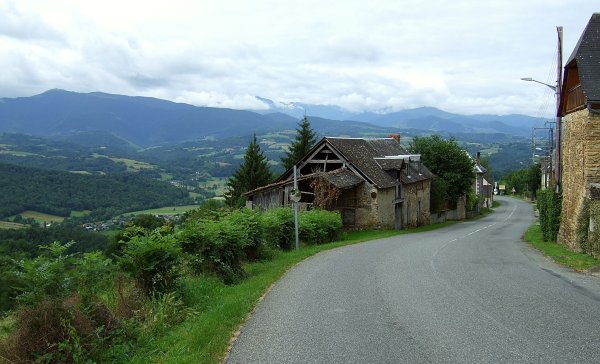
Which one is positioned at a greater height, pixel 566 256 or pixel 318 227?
pixel 318 227

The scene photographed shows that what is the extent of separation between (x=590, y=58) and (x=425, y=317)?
16.8 meters

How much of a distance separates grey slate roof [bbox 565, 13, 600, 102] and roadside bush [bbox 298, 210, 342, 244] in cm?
1246

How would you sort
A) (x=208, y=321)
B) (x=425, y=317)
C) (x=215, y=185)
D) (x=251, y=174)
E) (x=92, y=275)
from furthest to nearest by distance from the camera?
(x=215, y=185) < (x=251, y=174) < (x=92, y=275) < (x=425, y=317) < (x=208, y=321)

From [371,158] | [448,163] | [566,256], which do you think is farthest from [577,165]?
[448,163]

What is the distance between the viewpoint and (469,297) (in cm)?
1117

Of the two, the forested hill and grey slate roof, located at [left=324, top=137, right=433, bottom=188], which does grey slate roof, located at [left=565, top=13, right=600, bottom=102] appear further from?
the forested hill

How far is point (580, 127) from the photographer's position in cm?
2180

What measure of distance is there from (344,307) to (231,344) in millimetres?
2992

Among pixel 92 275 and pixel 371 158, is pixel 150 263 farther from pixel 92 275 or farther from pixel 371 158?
pixel 371 158

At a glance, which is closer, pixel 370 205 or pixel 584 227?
pixel 584 227

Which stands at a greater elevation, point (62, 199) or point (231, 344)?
point (231, 344)

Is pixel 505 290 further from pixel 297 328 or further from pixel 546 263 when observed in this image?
pixel 546 263

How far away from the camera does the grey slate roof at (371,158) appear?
3734 cm

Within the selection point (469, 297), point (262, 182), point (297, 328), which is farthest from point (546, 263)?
point (262, 182)
